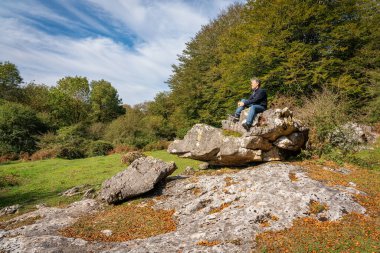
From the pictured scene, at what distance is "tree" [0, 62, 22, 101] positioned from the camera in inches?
1996

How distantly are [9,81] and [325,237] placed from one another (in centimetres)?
6029

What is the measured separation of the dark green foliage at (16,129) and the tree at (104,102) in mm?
16040

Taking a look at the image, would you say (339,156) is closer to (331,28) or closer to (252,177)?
(252,177)

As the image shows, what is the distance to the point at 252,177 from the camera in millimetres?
12156

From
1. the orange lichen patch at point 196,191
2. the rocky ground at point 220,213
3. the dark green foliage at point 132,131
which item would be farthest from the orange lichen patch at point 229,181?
the dark green foliage at point 132,131

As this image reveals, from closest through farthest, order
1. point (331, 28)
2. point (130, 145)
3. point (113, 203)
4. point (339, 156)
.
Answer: point (113, 203) < point (339, 156) < point (331, 28) < point (130, 145)

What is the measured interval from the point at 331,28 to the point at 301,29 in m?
2.65

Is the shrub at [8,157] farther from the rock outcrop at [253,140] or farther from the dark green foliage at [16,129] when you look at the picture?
the rock outcrop at [253,140]

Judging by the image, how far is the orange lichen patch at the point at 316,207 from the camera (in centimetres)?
870

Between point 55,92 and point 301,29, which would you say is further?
point 55,92

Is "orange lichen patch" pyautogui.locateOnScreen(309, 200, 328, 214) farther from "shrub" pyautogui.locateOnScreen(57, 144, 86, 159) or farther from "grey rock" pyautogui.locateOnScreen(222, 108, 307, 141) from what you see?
"shrub" pyautogui.locateOnScreen(57, 144, 86, 159)

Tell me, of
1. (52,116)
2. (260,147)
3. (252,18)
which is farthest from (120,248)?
(52,116)

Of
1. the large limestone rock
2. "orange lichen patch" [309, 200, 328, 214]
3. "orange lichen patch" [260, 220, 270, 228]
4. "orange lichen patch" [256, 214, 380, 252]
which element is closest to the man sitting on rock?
the large limestone rock

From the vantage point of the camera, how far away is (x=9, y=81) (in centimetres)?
5197
